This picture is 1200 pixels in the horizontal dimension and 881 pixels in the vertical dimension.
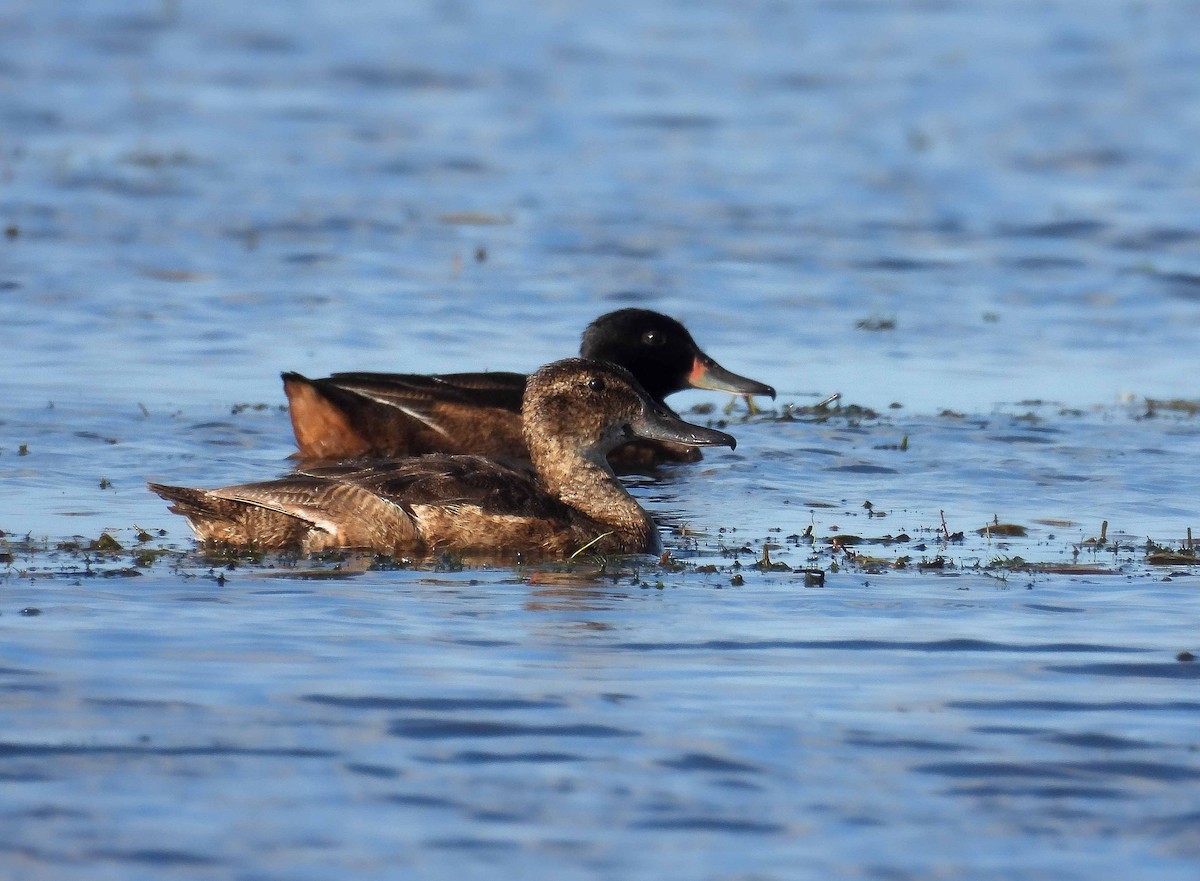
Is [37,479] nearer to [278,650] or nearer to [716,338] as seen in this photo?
[278,650]

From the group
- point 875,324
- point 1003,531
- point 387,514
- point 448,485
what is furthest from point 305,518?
point 875,324

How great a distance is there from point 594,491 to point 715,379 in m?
3.40

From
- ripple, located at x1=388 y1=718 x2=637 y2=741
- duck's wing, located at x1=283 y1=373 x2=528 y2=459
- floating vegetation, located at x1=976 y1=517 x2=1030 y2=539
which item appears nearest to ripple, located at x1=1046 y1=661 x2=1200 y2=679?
ripple, located at x1=388 y1=718 x2=637 y2=741

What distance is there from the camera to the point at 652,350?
1282 centimetres

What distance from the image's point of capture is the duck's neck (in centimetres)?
909

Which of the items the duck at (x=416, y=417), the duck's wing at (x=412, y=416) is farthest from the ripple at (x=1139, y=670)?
the duck's wing at (x=412, y=416)

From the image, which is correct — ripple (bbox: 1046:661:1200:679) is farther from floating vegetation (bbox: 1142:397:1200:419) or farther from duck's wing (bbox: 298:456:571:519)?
floating vegetation (bbox: 1142:397:1200:419)

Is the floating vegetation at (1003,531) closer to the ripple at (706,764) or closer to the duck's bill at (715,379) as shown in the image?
the duck's bill at (715,379)

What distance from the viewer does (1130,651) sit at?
711cm

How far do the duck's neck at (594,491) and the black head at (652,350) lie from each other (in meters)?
3.22

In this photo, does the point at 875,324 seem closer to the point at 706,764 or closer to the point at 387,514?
the point at 387,514

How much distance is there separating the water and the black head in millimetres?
433

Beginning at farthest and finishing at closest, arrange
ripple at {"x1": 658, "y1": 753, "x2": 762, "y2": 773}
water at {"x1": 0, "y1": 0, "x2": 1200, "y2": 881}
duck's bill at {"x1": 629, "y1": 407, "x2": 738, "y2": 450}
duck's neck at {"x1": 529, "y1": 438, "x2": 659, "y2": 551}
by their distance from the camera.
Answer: duck's bill at {"x1": 629, "y1": 407, "x2": 738, "y2": 450}, duck's neck at {"x1": 529, "y1": 438, "x2": 659, "y2": 551}, ripple at {"x1": 658, "y1": 753, "x2": 762, "y2": 773}, water at {"x1": 0, "y1": 0, "x2": 1200, "y2": 881}

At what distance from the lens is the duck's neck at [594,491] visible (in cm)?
909
